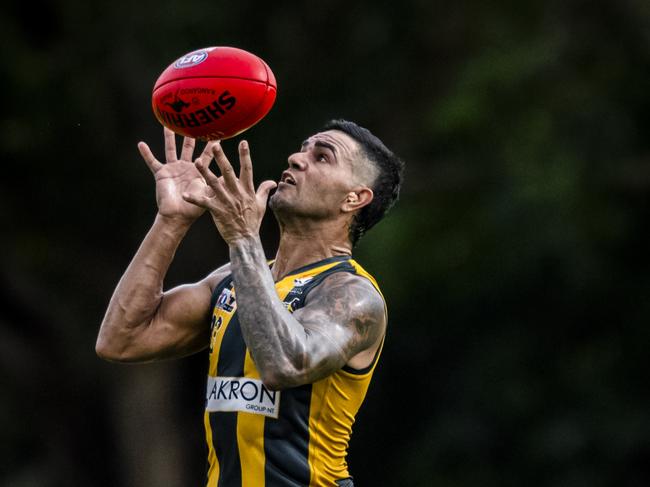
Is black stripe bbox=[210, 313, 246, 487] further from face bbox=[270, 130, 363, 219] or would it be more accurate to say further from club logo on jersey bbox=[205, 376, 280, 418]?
face bbox=[270, 130, 363, 219]

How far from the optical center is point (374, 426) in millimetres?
24797

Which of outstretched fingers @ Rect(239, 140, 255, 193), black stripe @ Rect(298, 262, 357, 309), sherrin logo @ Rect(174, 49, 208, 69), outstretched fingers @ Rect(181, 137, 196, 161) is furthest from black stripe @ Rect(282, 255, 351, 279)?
sherrin logo @ Rect(174, 49, 208, 69)

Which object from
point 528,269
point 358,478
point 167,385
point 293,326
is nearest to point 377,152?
point 293,326

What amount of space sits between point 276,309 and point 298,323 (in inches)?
5.4

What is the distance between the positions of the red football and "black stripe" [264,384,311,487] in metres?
1.38

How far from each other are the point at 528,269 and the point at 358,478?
4.64 metres

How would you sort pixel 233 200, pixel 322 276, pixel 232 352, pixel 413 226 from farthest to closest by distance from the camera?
pixel 413 226 < pixel 322 276 < pixel 232 352 < pixel 233 200

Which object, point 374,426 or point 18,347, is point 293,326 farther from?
point 374,426

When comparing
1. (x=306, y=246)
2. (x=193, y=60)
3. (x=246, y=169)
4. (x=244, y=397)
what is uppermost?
(x=193, y=60)

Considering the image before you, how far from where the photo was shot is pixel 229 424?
664cm

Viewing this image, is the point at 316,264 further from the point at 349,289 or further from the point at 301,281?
the point at 349,289

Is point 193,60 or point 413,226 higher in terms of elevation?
point 193,60

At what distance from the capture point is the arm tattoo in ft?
20.2

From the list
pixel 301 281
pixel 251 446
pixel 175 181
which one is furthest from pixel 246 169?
pixel 251 446
